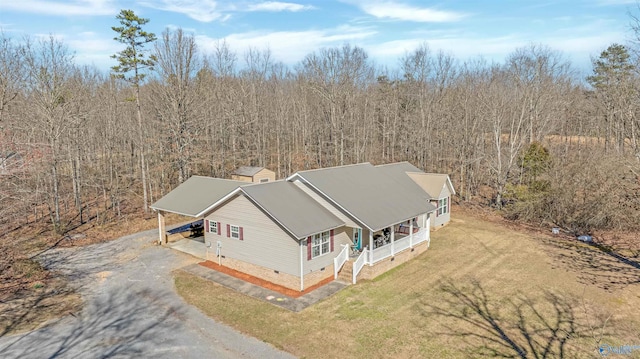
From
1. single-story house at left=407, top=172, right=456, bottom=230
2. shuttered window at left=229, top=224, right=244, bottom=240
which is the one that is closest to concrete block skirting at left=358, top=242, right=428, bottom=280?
single-story house at left=407, top=172, right=456, bottom=230

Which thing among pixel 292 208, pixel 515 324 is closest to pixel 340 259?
pixel 292 208

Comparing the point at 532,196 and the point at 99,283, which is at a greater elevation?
the point at 532,196

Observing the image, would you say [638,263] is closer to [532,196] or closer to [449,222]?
[532,196]

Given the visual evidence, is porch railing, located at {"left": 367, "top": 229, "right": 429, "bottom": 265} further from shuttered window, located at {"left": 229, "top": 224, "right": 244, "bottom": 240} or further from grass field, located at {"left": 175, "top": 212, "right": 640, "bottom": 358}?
shuttered window, located at {"left": 229, "top": 224, "right": 244, "bottom": 240}

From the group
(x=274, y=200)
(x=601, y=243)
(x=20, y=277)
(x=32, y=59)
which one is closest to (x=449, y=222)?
(x=601, y=243)

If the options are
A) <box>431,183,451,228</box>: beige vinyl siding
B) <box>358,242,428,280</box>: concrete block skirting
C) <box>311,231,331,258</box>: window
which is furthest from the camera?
<box>431,183,451,228</box>: beige vinyl siding
